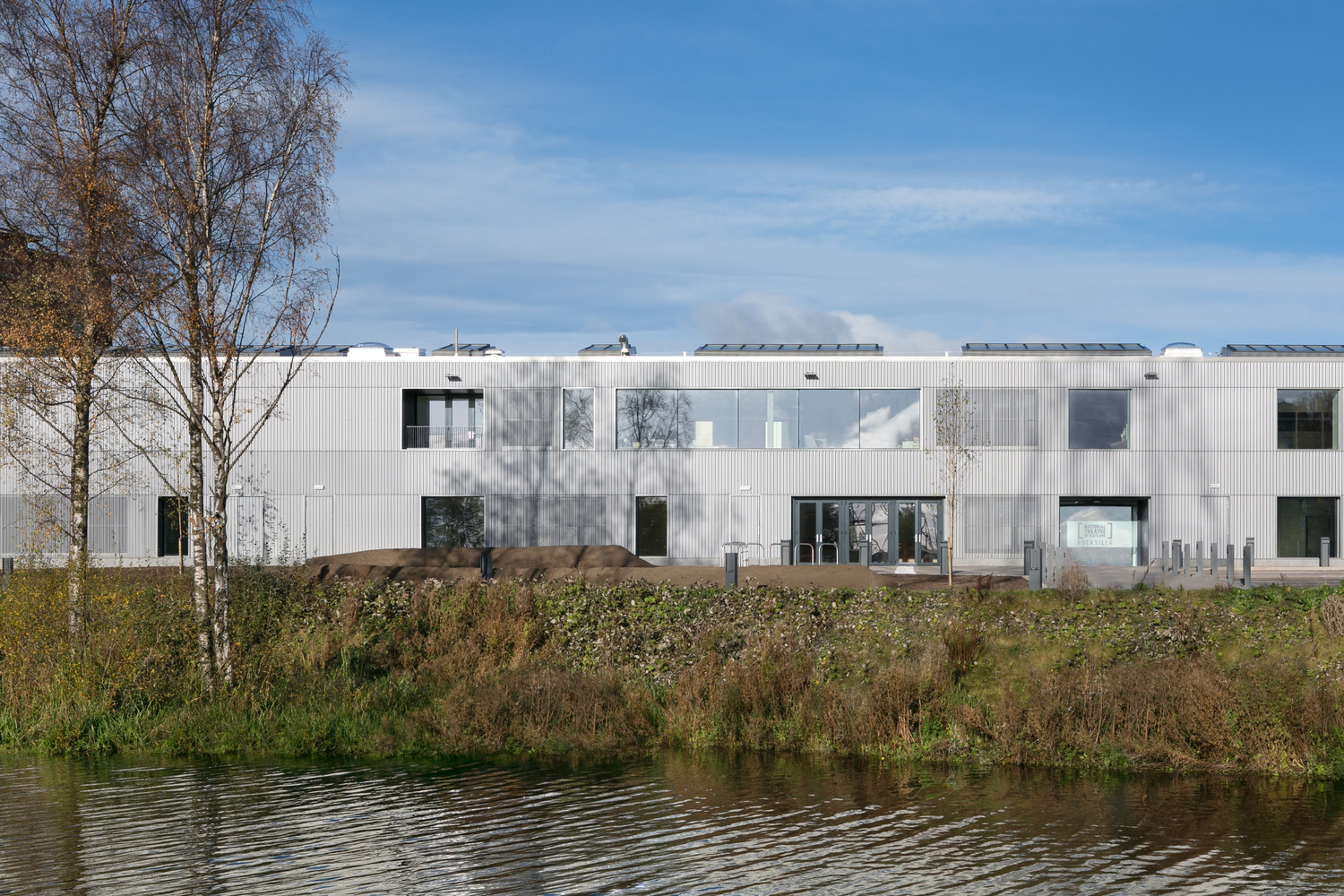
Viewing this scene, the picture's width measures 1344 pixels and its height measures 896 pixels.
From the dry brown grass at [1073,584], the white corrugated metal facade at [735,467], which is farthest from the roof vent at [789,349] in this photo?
the dry brown grass at [1073,584]

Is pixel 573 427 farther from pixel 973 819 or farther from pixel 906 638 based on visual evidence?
pixel 973 819

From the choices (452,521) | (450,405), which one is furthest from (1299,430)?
(450,405)

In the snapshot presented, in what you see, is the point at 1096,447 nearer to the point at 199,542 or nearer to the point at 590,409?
the point at 590,409

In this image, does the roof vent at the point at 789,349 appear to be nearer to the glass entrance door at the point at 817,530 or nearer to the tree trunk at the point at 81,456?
the glass entrance door at the point at 817,530

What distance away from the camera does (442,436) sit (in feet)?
118

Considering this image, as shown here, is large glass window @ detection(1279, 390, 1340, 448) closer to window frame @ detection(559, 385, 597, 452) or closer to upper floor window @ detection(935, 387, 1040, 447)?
upper floor window @ detection(935, 387, 1040, 447)

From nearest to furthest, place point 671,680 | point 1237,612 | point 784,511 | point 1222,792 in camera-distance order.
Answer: point 1222,792, point 671,680, point 1237,612, point 784,511

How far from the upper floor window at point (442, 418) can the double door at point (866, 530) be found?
10542 mm

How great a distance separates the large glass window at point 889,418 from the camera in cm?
3528

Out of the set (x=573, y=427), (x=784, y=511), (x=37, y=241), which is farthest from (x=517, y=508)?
(x=37, y=241)

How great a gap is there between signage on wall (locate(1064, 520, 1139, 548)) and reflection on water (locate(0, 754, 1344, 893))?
83.8 ft

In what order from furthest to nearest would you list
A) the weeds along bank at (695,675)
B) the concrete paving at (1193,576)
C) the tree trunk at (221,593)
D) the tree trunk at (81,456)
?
the concrete paving at (1193,576), the tree trunk at (81,456), the tree trunk at (221,593), the weeds along bank at (695,675)

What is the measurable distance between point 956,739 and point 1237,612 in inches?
221

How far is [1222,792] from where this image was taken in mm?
10156
